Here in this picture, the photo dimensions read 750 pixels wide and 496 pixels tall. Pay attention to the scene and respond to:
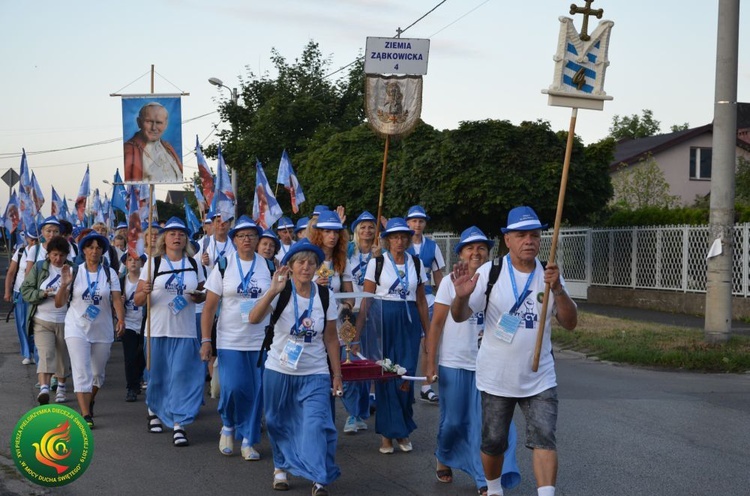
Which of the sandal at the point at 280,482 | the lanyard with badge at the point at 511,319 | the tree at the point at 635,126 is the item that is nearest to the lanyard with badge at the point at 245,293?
the sandal at the point at 280,482

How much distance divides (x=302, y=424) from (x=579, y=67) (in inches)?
117

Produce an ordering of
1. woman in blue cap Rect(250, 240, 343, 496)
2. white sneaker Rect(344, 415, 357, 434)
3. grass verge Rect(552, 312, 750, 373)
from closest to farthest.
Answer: woman in blue cap Rect(250, 240, 343, 496) < white sneaker Rect(344, 415, 357, 434) < grass verge Rect(552, 312, 750, 373)

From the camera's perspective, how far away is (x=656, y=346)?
52.0 ft

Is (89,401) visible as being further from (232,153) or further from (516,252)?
A: (232,153)

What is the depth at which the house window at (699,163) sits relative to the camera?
49.9 m

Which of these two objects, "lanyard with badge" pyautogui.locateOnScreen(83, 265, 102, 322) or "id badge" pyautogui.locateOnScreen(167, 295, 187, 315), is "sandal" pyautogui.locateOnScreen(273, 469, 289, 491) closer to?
"id badge" pyautogui.locateOnScreen(167, 295, 187, 315)

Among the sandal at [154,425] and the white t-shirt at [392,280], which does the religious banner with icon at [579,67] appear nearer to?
the white t-shirt at [392,280]

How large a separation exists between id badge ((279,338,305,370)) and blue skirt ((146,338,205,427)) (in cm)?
238

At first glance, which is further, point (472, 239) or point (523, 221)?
point (472, 239)

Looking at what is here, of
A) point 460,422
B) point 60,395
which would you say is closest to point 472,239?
point 460,422

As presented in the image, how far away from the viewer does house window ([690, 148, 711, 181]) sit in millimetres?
49906

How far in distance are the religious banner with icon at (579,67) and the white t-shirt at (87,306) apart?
5751mm

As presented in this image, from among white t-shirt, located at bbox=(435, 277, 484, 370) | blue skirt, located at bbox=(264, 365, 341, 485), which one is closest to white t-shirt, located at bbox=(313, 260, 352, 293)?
white t-shirt, located at bbox=(435, 277, 484, 370)

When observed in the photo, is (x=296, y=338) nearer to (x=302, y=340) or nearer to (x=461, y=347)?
(x=302, y=340)
